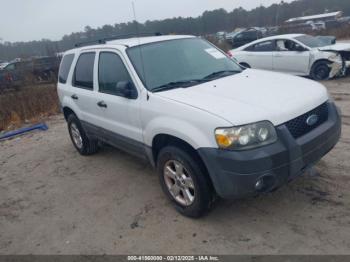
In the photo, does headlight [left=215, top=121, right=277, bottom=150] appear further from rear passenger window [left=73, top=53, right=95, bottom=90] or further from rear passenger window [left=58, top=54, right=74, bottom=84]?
rear passenger window [left=58, top=54, right=74, bottom=84]

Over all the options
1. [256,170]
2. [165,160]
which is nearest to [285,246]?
[256,170]

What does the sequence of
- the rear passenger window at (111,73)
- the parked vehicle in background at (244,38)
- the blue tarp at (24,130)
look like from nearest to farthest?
the rear passenger window at (111,73) < the blue tarp at (24,130) < the parked vehicle in background at (244,38)

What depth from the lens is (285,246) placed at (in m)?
3.08

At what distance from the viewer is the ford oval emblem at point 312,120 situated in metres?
3.33

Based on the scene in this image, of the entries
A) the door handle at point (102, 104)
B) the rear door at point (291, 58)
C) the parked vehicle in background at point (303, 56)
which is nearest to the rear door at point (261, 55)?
the parked vehicle in background at point (303, 56)

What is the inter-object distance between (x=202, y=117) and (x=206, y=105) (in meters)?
0.16

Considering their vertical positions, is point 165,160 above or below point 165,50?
below

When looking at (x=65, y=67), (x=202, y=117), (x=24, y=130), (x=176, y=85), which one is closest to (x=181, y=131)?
(x=202, y=117)

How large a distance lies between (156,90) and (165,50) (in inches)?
32.2

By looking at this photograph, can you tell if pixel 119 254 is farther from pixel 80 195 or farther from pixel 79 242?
pixel 80 195

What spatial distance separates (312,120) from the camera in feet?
11.1

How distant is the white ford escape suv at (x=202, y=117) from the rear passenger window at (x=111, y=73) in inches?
0.5

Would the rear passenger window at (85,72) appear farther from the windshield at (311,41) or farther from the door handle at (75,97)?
the windshield at (311,41)

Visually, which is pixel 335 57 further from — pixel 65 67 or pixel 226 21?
pixel 226 21
